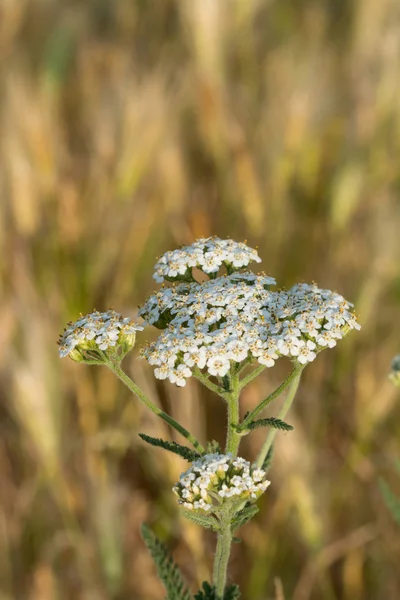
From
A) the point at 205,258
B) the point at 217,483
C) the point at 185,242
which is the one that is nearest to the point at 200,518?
the point at 217,483

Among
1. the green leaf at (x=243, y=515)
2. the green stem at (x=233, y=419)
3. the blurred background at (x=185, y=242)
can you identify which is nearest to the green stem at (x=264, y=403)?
the green stem at (x=233, y=419)

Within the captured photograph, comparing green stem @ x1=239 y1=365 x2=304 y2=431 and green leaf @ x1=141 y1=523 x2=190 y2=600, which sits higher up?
green stem @ x1=239 y1=365 x2=304 y2=431

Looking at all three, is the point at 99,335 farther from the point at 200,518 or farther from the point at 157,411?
the point at 200,518

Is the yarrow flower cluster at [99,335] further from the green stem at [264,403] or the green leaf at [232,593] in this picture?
the green leaf at [232,593]

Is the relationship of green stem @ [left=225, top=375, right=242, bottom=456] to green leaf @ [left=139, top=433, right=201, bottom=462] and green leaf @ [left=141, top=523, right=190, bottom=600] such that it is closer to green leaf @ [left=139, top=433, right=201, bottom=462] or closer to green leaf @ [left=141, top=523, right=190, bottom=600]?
green leaf @ [left=139, top=433, right=201, bottom=462]

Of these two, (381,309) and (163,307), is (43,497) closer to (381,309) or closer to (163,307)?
(163,307)

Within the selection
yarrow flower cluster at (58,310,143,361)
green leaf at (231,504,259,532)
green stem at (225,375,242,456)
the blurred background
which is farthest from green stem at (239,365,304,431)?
the blurred background

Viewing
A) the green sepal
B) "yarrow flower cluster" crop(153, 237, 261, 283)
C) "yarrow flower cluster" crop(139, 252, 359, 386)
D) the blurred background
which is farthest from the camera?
the blurred background
